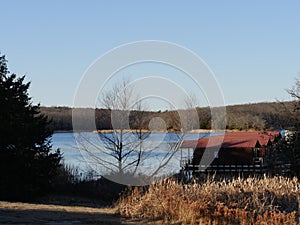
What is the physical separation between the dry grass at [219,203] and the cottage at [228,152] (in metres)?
25.2

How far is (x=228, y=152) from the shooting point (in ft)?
145

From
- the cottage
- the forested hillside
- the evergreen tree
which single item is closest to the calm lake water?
the forested hillside

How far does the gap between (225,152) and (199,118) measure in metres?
8.71

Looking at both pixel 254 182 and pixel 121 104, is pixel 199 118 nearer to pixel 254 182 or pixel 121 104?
pixel 121 104

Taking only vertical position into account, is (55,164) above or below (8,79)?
below

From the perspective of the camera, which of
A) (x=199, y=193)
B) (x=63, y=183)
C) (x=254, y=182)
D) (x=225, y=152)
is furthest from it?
(x=225, y=152)

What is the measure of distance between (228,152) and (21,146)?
23475mm

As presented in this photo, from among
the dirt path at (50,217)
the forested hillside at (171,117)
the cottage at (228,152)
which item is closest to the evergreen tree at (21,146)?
the forested hillside at (171,117)

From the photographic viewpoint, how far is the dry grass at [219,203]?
1241 cm

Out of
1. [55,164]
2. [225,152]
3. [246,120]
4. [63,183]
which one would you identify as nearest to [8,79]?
[55,164]

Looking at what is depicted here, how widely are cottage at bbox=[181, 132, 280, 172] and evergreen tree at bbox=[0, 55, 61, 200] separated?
56.4 ft

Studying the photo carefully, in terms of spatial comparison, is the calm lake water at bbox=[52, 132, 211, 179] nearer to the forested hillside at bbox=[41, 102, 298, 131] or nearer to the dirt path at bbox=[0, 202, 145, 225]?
the forested hillside at bbox=[41, 102, 298, 131]

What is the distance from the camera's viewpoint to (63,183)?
2881 cm

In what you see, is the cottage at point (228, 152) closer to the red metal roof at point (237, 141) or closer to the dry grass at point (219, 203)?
the red metal roof at point (237, 141)
